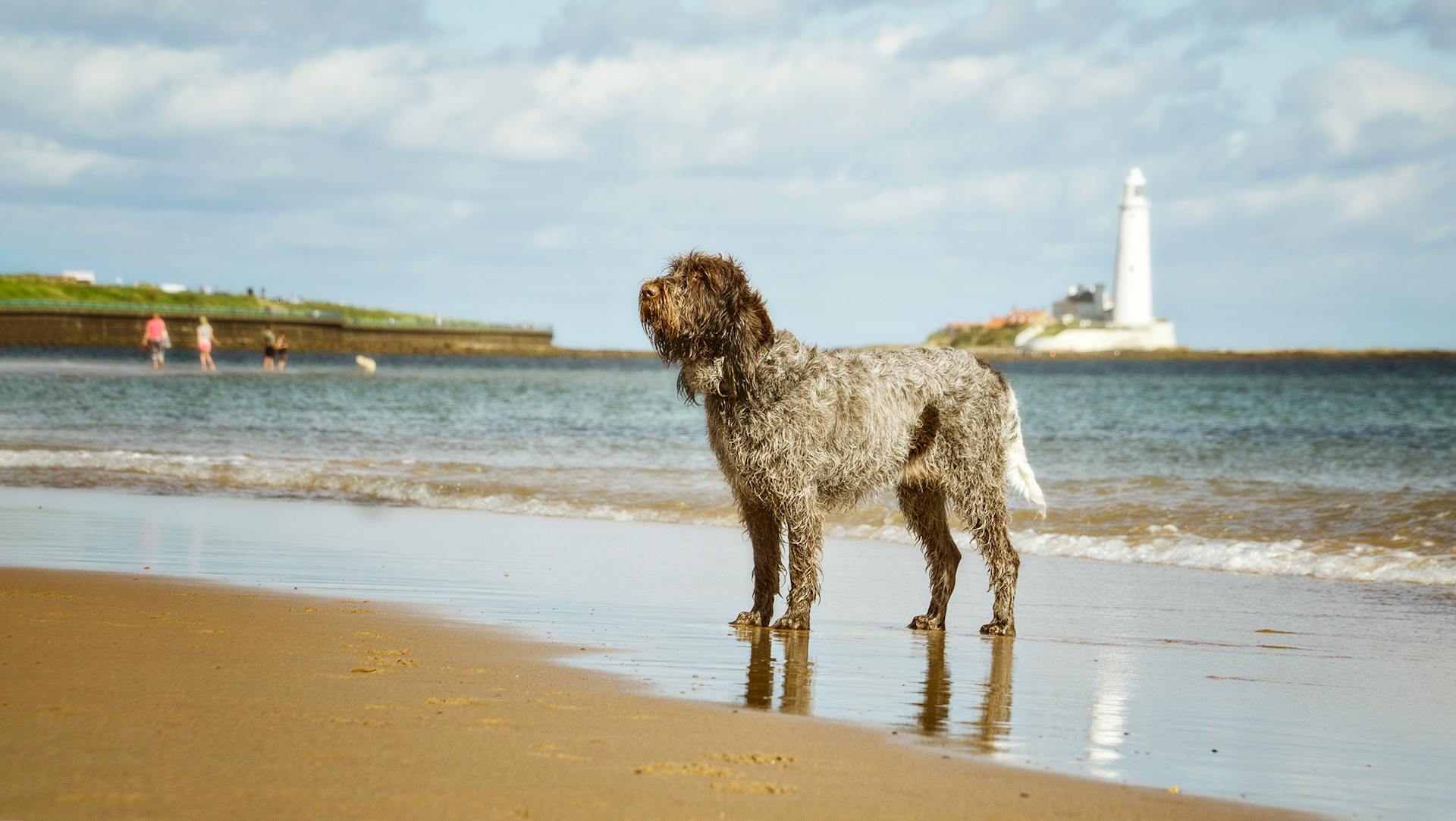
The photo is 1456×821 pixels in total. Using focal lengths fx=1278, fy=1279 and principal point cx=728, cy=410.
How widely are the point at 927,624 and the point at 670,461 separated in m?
12.2

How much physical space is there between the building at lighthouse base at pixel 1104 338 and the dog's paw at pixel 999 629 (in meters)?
115

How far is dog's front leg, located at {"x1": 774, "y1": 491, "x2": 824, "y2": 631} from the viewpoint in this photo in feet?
22.5

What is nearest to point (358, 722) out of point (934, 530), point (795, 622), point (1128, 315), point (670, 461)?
point (795, 622)

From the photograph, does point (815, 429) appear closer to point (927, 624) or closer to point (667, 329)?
point (667, 329)

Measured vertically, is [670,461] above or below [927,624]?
above

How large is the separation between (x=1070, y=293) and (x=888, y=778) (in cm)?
14237

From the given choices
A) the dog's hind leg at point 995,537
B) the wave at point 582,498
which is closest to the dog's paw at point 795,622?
the dog's hind leg at point 995,537

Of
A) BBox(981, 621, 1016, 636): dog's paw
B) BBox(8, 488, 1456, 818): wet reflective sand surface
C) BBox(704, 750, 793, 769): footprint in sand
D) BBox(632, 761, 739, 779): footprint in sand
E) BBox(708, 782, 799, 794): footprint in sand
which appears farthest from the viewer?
BBox(981, 621, 1016, 636): dog's paw

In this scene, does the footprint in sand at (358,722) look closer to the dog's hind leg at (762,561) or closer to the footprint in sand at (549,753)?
the footprint in sand at (549,753)

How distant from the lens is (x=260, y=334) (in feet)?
322

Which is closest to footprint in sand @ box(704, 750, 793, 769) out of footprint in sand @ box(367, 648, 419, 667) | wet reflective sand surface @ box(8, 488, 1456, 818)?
wet reflective sand surface @ box(8, 488, 1456, 818)

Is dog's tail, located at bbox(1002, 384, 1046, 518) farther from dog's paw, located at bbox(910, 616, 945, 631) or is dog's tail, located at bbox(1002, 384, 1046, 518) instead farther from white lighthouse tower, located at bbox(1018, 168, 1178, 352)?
white lighthouse tower, located at bbox(1018, 168, 1178, 352)

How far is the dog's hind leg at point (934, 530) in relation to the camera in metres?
7.66

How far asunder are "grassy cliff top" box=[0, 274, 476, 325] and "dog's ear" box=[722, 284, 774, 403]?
97726 mm
